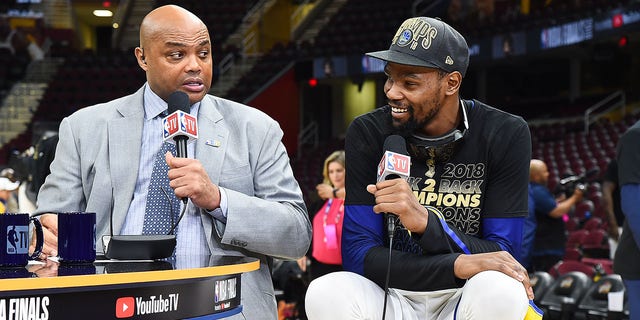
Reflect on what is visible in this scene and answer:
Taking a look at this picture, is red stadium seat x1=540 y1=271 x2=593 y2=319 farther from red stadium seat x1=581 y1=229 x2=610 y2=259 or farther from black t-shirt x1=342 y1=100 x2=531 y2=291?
black t-shirt x1=342 y1=100 x2=531 y2=291

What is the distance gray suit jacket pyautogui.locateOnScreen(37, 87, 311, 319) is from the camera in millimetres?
2947

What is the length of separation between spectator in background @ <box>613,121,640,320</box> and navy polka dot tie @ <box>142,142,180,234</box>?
171 centimetres

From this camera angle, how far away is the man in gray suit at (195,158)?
296 cm

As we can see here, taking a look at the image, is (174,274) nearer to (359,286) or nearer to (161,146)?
(359,286)

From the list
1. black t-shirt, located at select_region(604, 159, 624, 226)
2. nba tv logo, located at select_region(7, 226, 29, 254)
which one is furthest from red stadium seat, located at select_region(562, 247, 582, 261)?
nba tv logo, located at select_region(7, 226, 29, 254)

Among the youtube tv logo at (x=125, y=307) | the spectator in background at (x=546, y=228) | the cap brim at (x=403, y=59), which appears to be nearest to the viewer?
the youtube tv logo at (x=125, y=307)

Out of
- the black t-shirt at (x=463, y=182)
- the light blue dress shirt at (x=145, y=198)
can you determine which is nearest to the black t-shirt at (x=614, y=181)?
the black t-shirt at (x=463, y=182)

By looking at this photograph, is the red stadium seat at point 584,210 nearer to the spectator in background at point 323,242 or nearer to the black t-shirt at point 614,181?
the black t-shirt at point 614,181

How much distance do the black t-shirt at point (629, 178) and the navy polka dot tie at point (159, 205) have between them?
5.63 feet

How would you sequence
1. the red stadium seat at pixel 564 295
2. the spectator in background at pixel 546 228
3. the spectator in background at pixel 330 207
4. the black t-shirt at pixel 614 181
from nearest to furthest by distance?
the spectator in background at pixel 330 207
the red stadium seat at pixel 564 295
the black t-shirt at pixel 614 181
the spectator in background at pixel 546 228

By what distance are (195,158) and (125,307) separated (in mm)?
1025

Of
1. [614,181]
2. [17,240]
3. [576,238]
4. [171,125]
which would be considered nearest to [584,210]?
[576,238]

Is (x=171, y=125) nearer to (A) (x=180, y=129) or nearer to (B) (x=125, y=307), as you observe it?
(A) (x=180, y=129)

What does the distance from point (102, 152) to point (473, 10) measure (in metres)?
22.2
